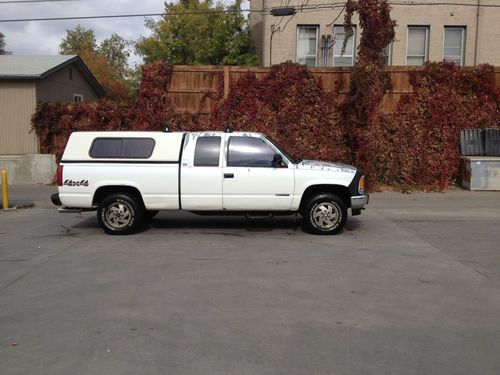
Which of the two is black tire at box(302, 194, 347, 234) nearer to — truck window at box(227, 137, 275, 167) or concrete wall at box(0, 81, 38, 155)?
truck window at box(227, 137, 275, 167)

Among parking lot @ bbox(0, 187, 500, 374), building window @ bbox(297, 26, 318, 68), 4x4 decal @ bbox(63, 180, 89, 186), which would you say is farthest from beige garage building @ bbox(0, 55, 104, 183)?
building window @ bbox(297, 26, 318, 68)

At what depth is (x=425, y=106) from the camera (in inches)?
626

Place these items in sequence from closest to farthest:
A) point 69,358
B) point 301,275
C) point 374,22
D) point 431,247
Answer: point 69,358
point 301,275
point 431,247
point 374,22

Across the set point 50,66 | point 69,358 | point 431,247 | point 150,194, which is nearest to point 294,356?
point 69,358

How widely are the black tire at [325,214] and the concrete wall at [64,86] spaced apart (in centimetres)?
1220

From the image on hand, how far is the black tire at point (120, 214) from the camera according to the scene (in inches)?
375

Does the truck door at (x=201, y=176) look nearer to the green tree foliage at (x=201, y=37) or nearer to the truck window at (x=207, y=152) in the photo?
the truck window at (x=207, y=152)

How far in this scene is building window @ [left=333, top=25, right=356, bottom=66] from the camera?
21781 millimetres

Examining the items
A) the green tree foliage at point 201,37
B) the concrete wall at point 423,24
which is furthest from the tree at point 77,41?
the concrete wall at point 423,24

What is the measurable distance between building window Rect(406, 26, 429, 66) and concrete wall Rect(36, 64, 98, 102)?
45.4 ft

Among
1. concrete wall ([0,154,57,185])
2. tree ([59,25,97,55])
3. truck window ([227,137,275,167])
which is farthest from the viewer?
tree ([59,25,97,55])

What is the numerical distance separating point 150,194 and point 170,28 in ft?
90.5

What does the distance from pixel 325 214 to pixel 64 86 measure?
14.9m

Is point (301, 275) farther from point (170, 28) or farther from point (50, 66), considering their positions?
point (170, 28)
